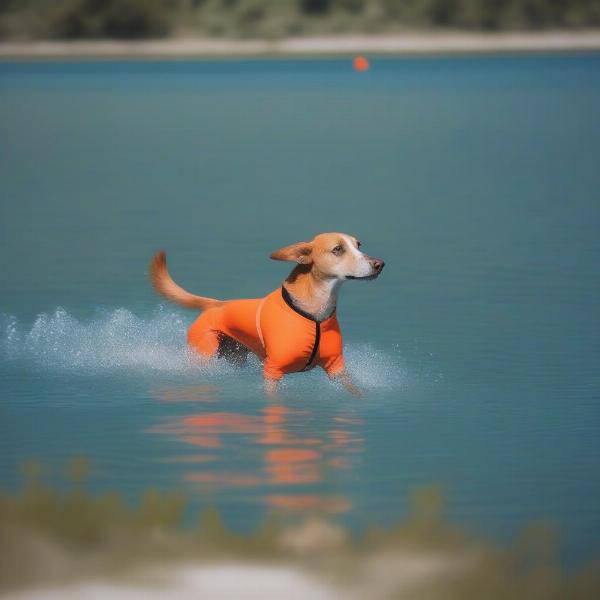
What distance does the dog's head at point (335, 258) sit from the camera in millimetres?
10484

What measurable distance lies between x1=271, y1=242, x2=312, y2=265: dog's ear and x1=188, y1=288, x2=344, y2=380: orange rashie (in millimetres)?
238

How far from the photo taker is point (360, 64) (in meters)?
71.5

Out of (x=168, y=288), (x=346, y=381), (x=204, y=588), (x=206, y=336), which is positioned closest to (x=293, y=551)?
(x=204, y=588)

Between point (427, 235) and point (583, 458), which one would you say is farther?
point (427, 235)

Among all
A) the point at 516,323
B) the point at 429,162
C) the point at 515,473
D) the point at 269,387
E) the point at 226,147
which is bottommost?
the point at 515,473

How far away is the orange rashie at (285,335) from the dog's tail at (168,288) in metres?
0.52

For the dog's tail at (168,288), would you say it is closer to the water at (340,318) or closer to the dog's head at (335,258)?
the water at (340,318)

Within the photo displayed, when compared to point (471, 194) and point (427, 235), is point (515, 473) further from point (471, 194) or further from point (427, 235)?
point (471, 194)

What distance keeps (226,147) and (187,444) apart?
2455 cm

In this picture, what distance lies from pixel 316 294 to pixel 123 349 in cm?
242

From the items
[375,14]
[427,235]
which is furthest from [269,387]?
[375,14]

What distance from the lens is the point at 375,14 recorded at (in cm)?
8462

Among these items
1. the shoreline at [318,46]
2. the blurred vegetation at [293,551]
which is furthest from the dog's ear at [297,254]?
the shoreline at [318,46]

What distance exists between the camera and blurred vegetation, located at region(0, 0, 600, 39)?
83062mm
